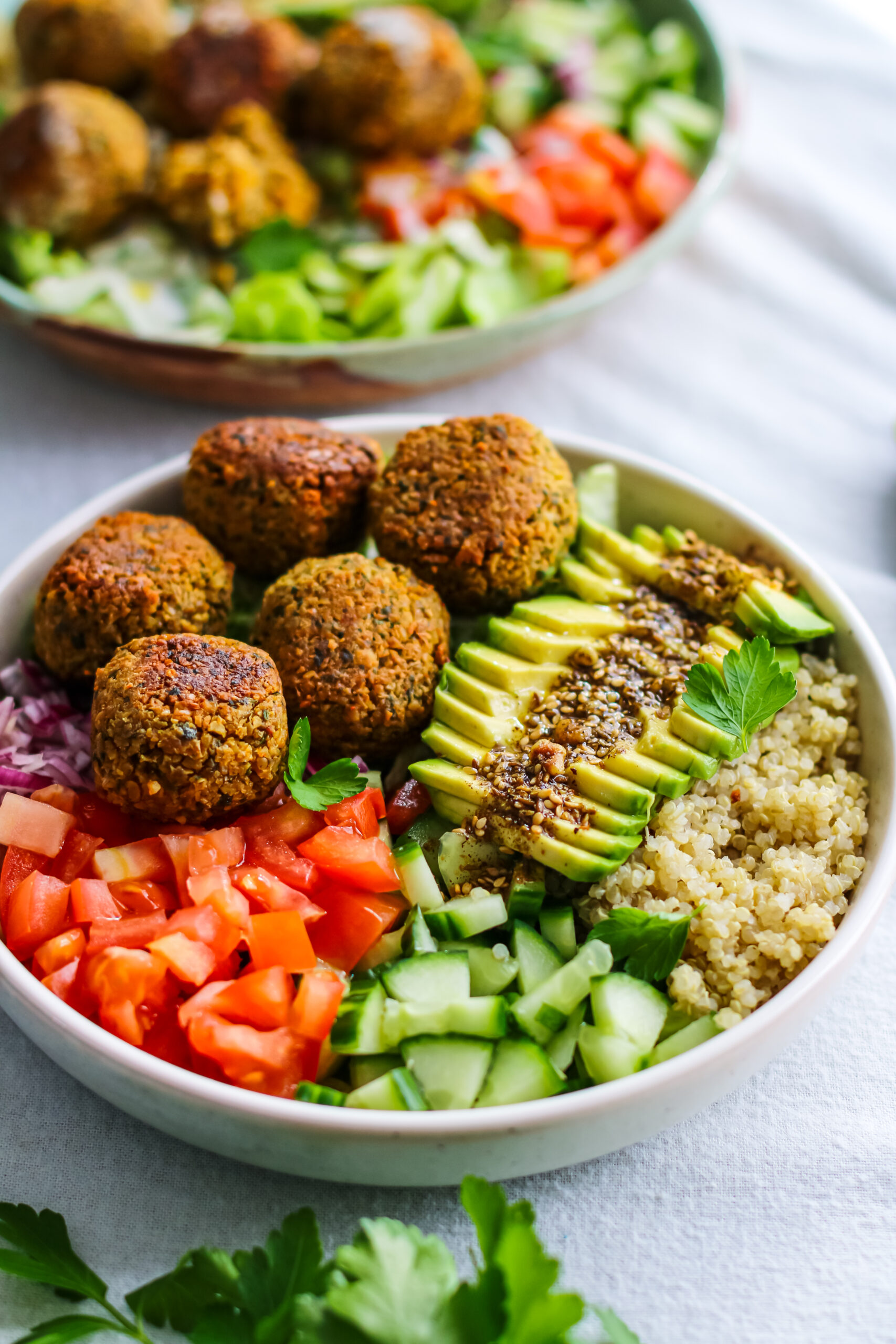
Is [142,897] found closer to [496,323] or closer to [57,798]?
[57,798]

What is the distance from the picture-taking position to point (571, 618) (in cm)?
257

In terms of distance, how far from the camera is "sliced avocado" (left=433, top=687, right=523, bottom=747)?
7.88 feet

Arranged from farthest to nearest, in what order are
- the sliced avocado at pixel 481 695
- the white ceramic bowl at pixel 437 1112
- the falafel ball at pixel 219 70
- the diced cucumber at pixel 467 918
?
the falafel ball at pixel 219 70
the sliced avocado at pixel 481 695
the diced cucumber at pixel 467 918
the white ceramic bowl at pixel 437 1112

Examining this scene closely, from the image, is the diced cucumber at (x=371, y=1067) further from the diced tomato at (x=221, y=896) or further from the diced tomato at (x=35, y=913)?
the diced tomato at (x=35, y=913)

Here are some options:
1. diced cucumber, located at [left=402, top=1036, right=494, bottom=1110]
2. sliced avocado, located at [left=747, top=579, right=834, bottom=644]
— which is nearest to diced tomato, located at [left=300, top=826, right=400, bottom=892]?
diced cucumber, located at [left=402, top=1036, right=494, bottom=1110]

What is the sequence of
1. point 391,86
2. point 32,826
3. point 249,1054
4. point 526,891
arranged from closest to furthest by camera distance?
point 249,1054 < point 526,891 < point 32,826 < point 391,86

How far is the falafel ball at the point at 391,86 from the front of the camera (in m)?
4.08

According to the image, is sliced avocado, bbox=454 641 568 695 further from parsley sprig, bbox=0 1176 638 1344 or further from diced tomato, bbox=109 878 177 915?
parsley sprig, bbox=0 1176 638 1344

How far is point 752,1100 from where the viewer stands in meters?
2.31

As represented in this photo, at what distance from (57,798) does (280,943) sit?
0.62 meters

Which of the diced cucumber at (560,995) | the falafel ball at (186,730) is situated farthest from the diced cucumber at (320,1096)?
the falafel ball at (186,730)

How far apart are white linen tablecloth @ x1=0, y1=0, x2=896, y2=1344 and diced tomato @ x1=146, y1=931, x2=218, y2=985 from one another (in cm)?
38

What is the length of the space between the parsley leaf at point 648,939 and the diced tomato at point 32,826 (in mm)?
1128

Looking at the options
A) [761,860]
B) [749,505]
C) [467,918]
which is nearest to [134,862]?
[467,918]
